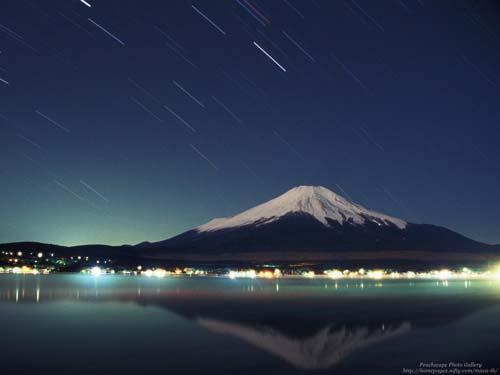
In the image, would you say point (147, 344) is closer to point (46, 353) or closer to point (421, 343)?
point (46, 353)

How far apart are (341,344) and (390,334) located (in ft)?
18.6

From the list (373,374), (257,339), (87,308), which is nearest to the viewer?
(373,374)

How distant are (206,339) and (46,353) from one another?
9208 millimetres

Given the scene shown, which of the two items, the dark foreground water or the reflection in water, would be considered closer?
the dark foreground water

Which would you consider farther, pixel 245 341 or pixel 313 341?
pixel 313 341

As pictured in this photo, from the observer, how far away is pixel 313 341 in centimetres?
3344

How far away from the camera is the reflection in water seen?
2727 cm

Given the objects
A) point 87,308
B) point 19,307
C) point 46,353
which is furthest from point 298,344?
point 19,307

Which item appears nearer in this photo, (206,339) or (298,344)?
(298,344)

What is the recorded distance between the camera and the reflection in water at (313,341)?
1073 inches

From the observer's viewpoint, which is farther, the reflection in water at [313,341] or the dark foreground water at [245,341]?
the reflection in water at [313,341]

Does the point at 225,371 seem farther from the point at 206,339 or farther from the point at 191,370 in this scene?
the point at 206,339

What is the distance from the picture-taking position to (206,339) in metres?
34.2

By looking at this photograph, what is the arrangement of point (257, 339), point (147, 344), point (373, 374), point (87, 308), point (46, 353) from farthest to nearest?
point (87, 308) < point (257, 339) < point (147, 344) < point (46, 353) < point (373, 374)
